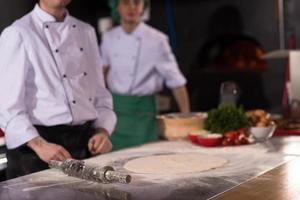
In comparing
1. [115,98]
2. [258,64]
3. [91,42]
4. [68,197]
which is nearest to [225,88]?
[91,42]

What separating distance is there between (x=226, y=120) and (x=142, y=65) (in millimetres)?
1070

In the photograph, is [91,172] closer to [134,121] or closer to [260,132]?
[260,132]

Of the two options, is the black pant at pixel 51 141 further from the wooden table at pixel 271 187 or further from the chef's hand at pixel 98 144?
the wooden table at pixel 271 187

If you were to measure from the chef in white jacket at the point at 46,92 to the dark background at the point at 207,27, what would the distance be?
1.75 meters

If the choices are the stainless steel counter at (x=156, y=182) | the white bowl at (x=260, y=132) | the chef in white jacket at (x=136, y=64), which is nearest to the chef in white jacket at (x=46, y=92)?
the stainless steel counter at (x=156, y=182)

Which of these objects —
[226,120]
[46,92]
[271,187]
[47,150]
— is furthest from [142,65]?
[271,187]

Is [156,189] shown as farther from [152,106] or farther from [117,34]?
[117,34]

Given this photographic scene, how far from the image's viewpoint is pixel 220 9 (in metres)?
4.20

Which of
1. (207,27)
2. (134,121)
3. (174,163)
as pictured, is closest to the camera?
(174,163)

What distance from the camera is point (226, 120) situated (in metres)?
2.16

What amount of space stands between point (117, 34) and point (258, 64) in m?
1.35

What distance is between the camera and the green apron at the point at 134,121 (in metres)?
2.69

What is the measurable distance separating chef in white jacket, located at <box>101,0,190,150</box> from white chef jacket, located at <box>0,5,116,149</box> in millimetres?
930

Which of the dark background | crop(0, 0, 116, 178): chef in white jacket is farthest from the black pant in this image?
the dark background
